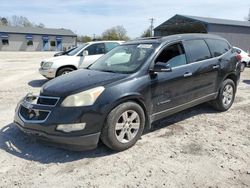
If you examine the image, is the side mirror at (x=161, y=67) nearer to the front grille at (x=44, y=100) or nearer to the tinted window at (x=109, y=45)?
the front grille at (x=44, y=100)

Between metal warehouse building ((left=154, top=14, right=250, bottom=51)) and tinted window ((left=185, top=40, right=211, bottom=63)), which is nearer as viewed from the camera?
tinted window ((left=185, top=40, right=211, bottom=63))

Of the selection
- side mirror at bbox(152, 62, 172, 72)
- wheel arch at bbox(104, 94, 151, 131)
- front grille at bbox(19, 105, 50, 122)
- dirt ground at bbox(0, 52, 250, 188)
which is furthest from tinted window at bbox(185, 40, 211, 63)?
front grille at bbox(19, 105, 50, 122)

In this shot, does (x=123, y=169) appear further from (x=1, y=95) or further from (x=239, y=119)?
(x=1, y=95)

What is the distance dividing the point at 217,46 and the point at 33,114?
4.32 m

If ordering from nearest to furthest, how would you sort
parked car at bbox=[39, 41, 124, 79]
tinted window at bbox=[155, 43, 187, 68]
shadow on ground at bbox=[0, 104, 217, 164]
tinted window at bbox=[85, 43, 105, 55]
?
1. shadow on ground at bbox=[0, 104, 217, 164]
2. tinted window at bbox=[155, 43, 187, 68]
3. parked car at bbox=[39, 41, 124, 79]
4. tinted window at bbox=[85, 43, 105, 55]

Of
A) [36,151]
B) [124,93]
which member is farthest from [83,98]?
[36,151]

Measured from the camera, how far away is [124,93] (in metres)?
4.16

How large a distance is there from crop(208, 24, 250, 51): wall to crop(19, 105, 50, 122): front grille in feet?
92.3

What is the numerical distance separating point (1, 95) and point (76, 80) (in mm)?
4948

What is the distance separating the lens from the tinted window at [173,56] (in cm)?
495

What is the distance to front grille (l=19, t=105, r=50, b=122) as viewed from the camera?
3982 mm

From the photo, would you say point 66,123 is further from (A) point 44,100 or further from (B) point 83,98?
(A) point 44,100

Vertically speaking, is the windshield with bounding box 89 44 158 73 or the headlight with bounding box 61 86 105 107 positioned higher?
the windshield with bounding box 89 44 158 73

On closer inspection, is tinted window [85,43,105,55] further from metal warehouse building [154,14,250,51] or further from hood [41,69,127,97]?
metal warehouse building [154,14,250,51]
